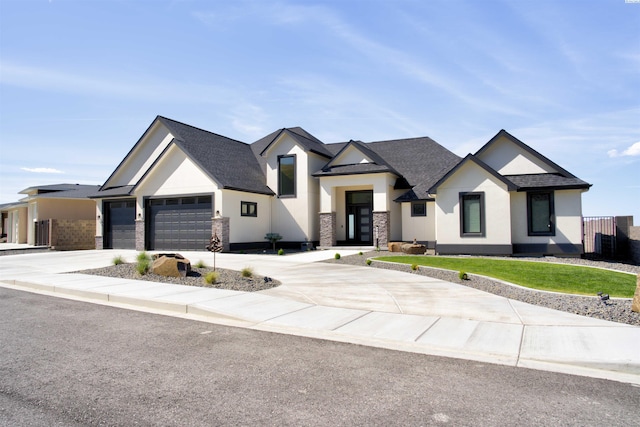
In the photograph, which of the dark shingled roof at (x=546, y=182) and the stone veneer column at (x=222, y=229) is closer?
the dark shingled roof at (x=546, y=182)

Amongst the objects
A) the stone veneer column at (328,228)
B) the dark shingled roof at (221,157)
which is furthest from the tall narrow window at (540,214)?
the dark shingled roof at (221,157)

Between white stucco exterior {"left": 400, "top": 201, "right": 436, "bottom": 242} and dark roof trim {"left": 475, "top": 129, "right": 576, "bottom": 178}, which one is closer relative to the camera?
dark roof trim {"left": 475, "top": 129, "right": 576, "bottom": 178}

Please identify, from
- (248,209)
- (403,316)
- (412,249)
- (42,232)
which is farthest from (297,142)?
(42,232)

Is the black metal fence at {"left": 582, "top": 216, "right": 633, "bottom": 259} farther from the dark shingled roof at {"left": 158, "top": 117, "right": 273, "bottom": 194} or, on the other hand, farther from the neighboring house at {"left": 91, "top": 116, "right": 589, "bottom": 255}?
the dark shingled roof at {"left": 158, "top": 117, "right": 273, "bottom": 194}

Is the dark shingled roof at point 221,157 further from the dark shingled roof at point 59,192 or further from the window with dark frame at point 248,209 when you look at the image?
the dark shingled roof at point 59,192

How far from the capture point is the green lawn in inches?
444

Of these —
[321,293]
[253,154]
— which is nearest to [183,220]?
[253,154]

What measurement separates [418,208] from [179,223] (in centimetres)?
1441

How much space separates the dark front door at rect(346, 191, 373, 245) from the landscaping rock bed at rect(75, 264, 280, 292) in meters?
14.3

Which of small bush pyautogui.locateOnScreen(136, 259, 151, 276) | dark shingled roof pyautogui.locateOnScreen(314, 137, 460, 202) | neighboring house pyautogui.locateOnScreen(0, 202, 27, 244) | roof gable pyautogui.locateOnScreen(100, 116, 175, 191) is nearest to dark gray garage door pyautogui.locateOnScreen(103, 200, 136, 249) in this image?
roof gable pyautogui.locateOnScreen(100, 116, 175, 191)

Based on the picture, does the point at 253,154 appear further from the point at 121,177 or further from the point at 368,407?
the point at 368,407

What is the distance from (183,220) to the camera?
25.7 metres

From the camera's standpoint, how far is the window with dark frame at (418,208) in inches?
989

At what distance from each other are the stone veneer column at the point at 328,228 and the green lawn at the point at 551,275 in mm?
8194
